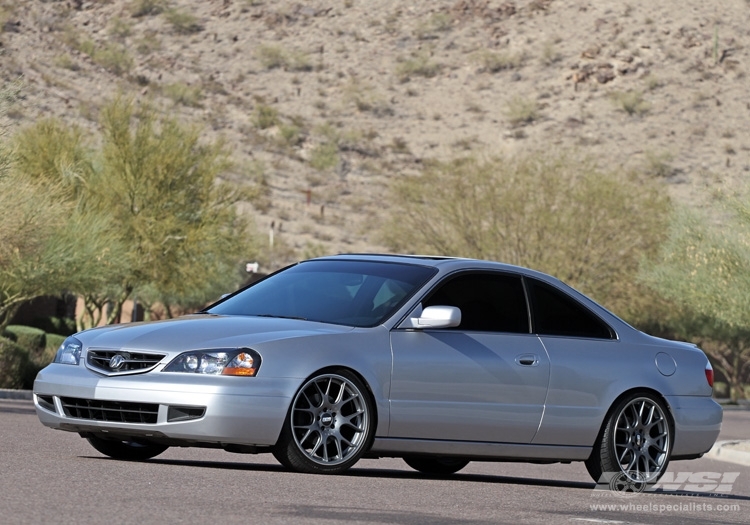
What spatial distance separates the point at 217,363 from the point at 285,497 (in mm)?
1506

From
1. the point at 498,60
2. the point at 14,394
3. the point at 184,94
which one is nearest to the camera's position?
the point at 14,394

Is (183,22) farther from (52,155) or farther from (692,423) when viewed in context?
(692,423)

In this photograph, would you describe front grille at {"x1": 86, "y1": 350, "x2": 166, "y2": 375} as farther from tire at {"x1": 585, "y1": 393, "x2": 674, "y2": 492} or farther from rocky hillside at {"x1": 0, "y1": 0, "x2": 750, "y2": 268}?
rocky hillside at {"x1": 0, "y1": 0, "x2": 750, "y2": 268}

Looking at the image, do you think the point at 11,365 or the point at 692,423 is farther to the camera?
the point at 11,365

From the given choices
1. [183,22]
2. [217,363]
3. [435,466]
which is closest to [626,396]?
[435,466]

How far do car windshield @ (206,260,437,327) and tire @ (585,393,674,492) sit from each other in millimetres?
1904

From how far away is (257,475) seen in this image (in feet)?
34.1

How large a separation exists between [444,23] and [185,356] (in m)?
87.4

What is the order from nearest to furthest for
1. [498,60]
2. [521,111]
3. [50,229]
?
[50,229], [521,111], [498,60]

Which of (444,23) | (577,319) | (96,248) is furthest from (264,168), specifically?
(577,319)

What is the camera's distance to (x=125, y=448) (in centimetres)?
1148

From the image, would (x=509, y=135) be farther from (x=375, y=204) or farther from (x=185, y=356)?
(x=185, y=356)

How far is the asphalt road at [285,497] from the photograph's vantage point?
8188 millimetres

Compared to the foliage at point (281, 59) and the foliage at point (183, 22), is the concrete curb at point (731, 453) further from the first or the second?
the foliage at point (183, 22)
